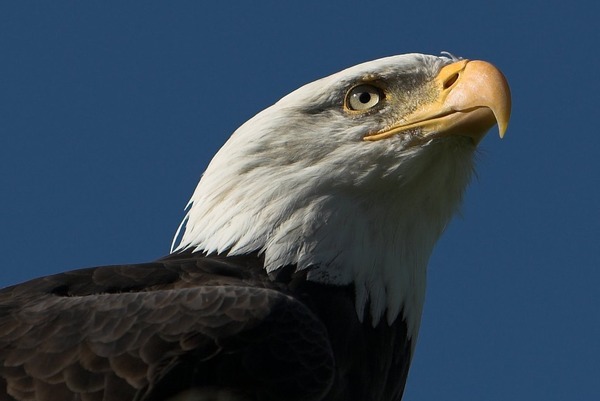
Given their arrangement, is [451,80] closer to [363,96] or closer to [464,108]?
[464,108]

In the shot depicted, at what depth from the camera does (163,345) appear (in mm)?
9914

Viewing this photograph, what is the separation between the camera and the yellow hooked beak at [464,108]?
1117cm

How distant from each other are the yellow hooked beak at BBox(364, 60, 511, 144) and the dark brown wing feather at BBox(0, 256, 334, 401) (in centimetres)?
158

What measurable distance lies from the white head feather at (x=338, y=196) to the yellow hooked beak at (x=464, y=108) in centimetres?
10

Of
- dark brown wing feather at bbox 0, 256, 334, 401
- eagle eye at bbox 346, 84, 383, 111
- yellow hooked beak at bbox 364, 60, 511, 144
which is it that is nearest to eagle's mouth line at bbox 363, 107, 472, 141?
yellow hooked beak at bbox 364, 60, 511, 144

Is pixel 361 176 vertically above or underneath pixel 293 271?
above

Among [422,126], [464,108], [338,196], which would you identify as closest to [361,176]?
[338,196]

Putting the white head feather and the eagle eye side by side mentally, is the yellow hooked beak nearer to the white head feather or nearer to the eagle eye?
the white head feather

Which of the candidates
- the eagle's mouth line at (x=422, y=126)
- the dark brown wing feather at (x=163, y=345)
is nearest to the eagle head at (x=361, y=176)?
the eagle's mouth line at (x=422, y=126)

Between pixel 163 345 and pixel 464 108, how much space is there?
2.64 m

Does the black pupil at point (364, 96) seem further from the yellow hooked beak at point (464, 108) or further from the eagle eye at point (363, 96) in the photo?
the yellow hooked beak at point (464, 108)

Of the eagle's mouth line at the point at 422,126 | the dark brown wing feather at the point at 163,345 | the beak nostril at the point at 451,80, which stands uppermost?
the beak nostril at the point at 451,80

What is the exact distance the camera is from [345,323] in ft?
35.9

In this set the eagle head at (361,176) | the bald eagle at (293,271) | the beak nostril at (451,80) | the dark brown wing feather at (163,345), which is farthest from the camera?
the beak nostril at (451,80)
